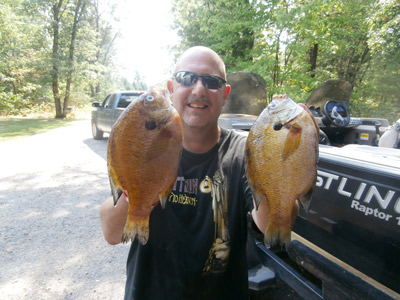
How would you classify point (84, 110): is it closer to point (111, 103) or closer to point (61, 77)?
point (61, 77)

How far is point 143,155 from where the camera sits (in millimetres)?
1019

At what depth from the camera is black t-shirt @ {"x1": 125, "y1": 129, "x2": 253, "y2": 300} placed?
150 cm

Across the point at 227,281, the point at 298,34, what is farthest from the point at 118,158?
the point at 298,34

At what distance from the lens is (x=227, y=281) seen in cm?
158

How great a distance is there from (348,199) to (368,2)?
1283 cm

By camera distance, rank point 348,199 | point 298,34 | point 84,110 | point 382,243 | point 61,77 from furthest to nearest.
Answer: point 84,110, point 61,77, point 298,34, point 348,199, point 382,243

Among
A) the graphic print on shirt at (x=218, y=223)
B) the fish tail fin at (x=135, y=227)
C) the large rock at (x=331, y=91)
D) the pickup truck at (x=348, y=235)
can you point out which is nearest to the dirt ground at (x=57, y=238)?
the pickup truck at (x=348, y=235)

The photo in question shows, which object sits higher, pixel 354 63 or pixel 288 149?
pixel 354 63

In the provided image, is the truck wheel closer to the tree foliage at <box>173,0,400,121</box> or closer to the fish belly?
the tree foliage at <box>173,0,400,121</box>

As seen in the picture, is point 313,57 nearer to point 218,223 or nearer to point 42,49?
point 218,223

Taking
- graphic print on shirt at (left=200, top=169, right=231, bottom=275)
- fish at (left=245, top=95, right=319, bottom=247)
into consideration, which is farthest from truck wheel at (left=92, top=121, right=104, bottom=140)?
fish at (left=245, top=95, right=319, bottom=247)

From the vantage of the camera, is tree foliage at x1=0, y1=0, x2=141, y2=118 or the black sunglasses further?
tree foliage at x1=0, y1=0, x2=141, y2=118

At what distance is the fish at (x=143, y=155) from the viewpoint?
1.02m

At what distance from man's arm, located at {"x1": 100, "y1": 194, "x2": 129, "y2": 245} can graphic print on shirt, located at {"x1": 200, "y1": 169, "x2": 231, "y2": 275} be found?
1.56 ft
